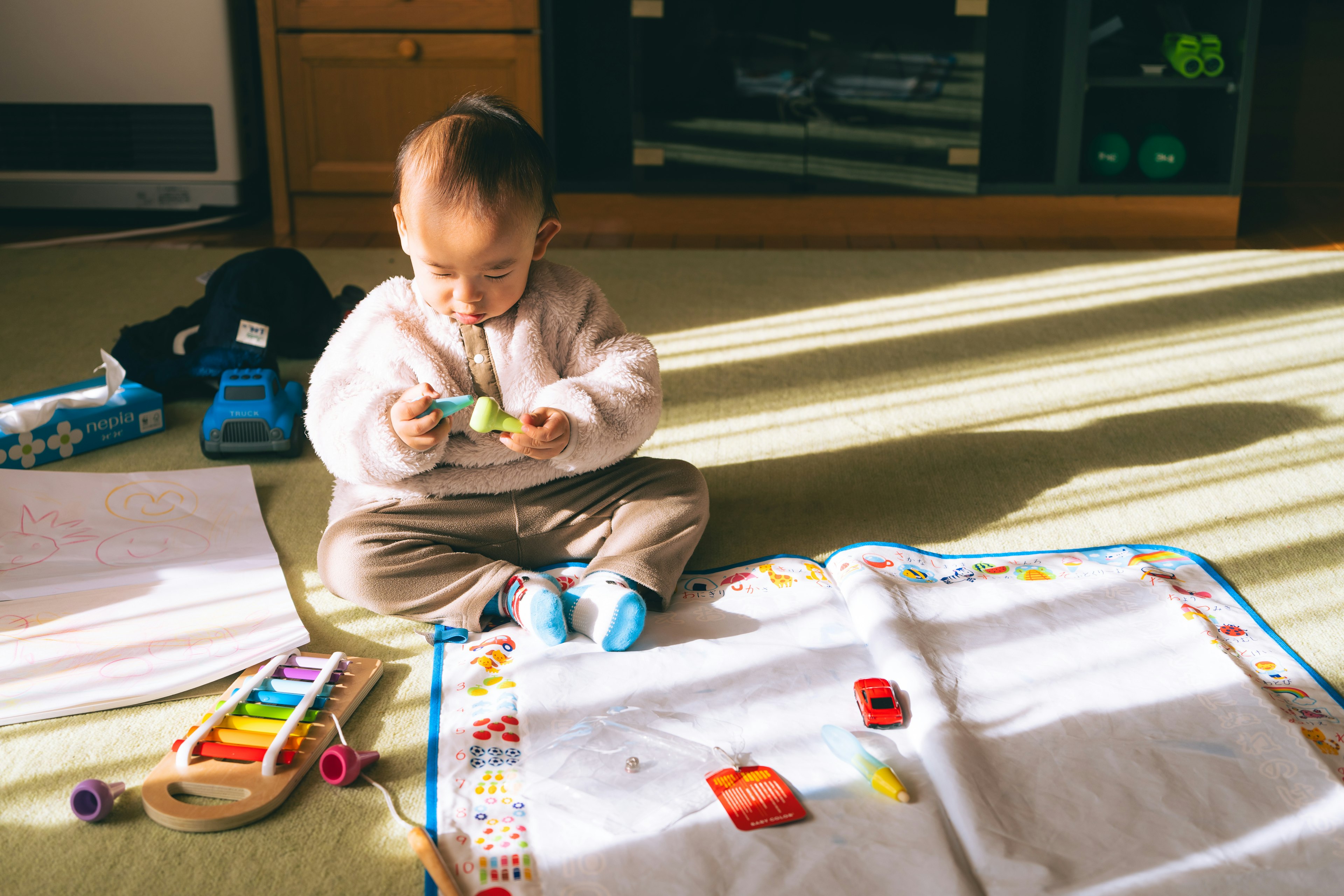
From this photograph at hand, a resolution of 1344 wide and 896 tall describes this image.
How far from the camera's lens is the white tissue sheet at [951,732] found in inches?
28.2

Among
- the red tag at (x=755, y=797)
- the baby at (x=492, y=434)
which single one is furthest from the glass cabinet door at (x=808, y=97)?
the red tag at (x=755, y=797)

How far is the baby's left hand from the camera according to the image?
98cm

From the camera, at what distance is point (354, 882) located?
72 centimetres

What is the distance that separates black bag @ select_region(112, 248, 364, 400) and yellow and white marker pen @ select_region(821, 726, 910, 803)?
3.18 feet

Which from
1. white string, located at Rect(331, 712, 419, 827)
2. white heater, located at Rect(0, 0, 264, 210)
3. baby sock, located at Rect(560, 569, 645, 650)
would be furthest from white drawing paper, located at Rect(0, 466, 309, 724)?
white heater, located at Rect(0, 0, 264, 210)

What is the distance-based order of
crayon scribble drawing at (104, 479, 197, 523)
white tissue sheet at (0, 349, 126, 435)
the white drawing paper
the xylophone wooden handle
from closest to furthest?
the xylophone wooden handle, the white drawing paper, crayon scribble drawing at (104, 479, 197, 523), white tissue sheet at (0, 349, 126, 435)

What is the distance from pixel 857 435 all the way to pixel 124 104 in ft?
6.02

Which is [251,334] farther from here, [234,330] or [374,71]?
[374,71]

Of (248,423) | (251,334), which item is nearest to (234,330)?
(251,334)

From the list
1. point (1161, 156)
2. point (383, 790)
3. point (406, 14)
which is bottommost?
point (383, 790)

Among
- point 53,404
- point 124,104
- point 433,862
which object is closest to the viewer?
point 433,862

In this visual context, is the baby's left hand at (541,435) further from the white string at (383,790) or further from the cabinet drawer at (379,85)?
the cabinet drawer at (379,85)

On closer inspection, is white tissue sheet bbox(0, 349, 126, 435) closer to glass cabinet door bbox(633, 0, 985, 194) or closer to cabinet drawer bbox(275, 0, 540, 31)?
cabinet drawer bbox(275, 0, 540, 31)

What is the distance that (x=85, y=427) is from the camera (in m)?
1.35
